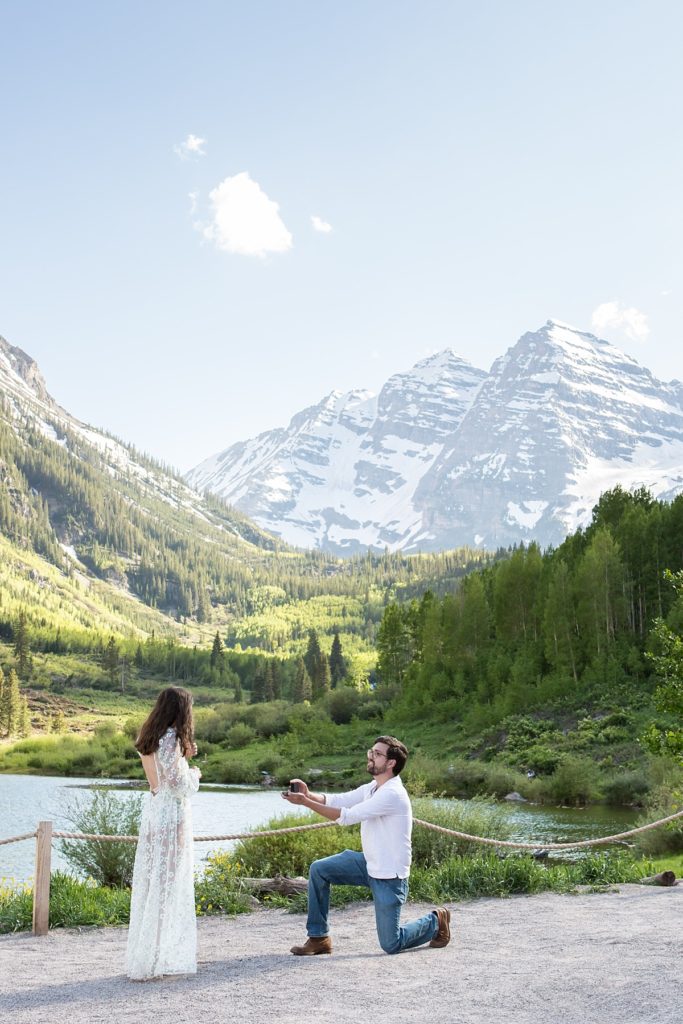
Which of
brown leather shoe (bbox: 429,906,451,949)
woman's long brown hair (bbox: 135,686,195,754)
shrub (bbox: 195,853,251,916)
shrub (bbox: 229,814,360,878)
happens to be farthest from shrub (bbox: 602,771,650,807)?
woman's long brown hair (bbox: 135,686,195,754)

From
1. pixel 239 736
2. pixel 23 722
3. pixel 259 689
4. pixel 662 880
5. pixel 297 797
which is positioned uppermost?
pixel 297 797

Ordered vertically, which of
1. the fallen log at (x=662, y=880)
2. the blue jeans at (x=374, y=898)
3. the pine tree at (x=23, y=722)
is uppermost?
the blue jeans at (x=374, y=898)

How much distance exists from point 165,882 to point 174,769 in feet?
3.59

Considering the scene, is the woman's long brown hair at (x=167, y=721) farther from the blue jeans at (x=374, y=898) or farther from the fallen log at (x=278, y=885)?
the fallen log at (x=278, y=885)

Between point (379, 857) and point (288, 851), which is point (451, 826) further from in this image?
point (379, 857)

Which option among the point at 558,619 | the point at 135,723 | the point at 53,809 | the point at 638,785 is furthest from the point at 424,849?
the point at 135,723

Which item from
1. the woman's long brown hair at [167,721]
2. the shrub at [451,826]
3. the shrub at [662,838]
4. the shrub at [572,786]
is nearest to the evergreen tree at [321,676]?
the shrub at [572,786]

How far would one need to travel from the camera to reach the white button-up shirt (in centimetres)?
1002

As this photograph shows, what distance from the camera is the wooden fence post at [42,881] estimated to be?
39.0 ft

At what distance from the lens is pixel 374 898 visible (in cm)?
1038

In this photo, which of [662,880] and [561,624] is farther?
[561,624]

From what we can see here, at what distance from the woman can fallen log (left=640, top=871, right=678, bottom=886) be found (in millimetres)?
9064

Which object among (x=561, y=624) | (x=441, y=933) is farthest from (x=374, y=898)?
(x=561, y=624)

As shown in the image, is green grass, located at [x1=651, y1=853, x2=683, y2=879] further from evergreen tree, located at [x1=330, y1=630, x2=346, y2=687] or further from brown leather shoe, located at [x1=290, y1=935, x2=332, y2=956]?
evergreen tree, located at [x1=330, y1=630, x2=346, y2=687]
